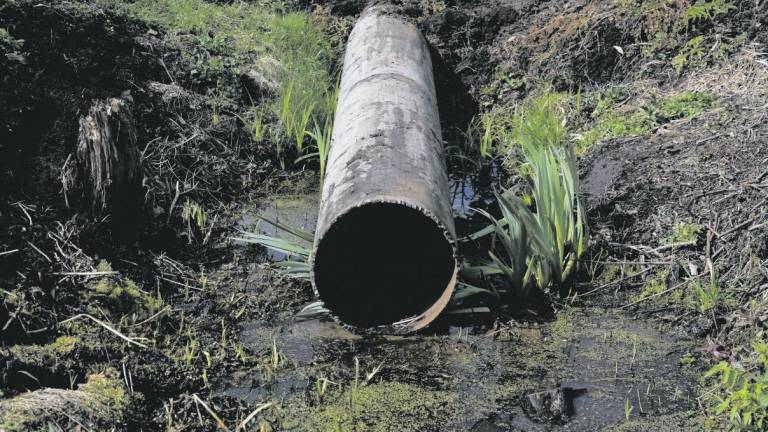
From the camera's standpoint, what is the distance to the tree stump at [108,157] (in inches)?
Result: 132

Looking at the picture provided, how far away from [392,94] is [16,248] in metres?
1.81

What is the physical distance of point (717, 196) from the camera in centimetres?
343

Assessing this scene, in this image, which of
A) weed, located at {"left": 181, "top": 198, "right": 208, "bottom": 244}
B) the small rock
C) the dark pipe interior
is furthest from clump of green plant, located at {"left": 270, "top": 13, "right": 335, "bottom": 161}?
the small rock

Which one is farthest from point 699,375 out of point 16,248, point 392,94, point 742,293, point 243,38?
point 243,38

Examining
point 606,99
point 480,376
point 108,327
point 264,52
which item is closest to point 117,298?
point 108,327

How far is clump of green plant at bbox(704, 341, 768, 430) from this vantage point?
7.29 feet

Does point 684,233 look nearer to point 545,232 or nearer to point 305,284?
point 545,232

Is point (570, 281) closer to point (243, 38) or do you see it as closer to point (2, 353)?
point (2, 353)

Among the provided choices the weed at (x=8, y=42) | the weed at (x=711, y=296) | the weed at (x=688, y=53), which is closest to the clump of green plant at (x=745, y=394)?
the weed at (x=711, y=296)

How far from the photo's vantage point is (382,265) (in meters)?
3.46

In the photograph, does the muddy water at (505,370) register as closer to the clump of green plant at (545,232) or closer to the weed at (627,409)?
the weed at (627,409)

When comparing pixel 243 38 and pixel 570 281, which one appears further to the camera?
pixel 243 38

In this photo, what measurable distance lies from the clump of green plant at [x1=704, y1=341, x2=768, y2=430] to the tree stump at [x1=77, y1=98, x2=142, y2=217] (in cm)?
246

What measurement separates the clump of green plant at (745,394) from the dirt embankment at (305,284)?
80 mm
